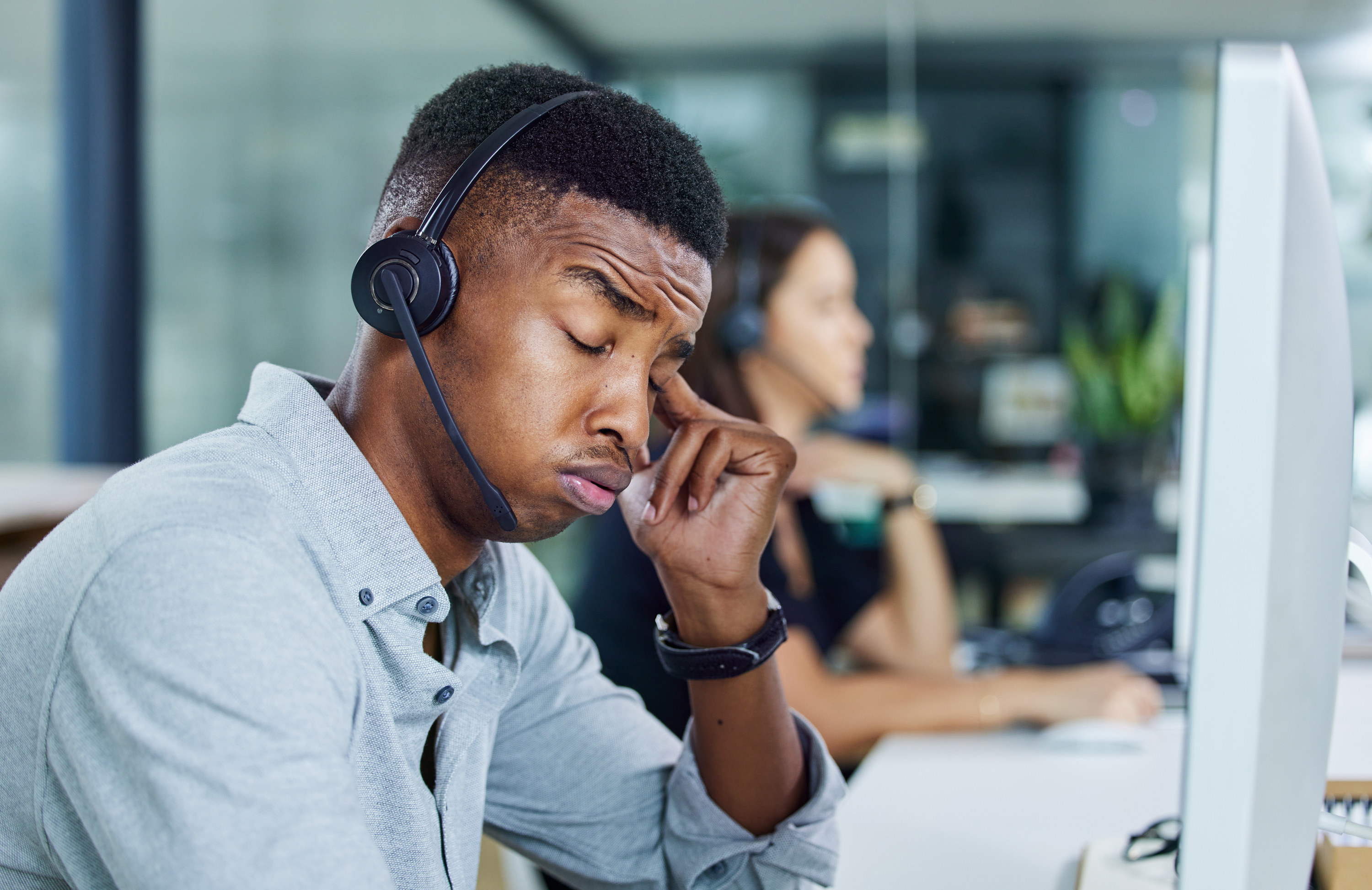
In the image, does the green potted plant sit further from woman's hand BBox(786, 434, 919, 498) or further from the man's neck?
the man's neck

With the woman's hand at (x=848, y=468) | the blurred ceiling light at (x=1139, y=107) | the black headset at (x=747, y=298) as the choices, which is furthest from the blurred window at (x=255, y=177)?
the blurred ceiling light at (x=1139, y=107)

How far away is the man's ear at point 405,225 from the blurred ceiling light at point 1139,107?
13.9 ft

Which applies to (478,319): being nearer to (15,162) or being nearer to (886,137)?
(15,162)

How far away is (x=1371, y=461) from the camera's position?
8.85ft

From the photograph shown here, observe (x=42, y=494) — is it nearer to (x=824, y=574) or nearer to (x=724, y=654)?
(x=824, y=574)

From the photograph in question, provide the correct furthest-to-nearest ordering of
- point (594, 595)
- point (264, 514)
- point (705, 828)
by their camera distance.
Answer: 1. point (594, 595)
2. point (705, 828)
3. point (264, 514)

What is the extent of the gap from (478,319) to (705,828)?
1.53ft

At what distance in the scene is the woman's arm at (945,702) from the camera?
147 cm

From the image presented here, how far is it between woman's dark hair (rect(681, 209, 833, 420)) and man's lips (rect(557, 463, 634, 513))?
0.90 metres

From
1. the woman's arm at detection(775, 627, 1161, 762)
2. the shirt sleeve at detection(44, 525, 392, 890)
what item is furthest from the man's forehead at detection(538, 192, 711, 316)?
the woman's arm at detection(775, 627, 1161, 762)

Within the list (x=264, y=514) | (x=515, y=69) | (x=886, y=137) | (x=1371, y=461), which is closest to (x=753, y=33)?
(x=886, y=137)

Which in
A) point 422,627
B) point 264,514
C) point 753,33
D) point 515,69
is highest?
point 753,33

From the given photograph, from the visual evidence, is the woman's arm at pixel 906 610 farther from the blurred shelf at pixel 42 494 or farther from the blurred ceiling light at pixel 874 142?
the blurred ceiling light at pixel 874 142

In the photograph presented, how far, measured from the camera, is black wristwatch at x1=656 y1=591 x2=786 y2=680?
2.88 ft
